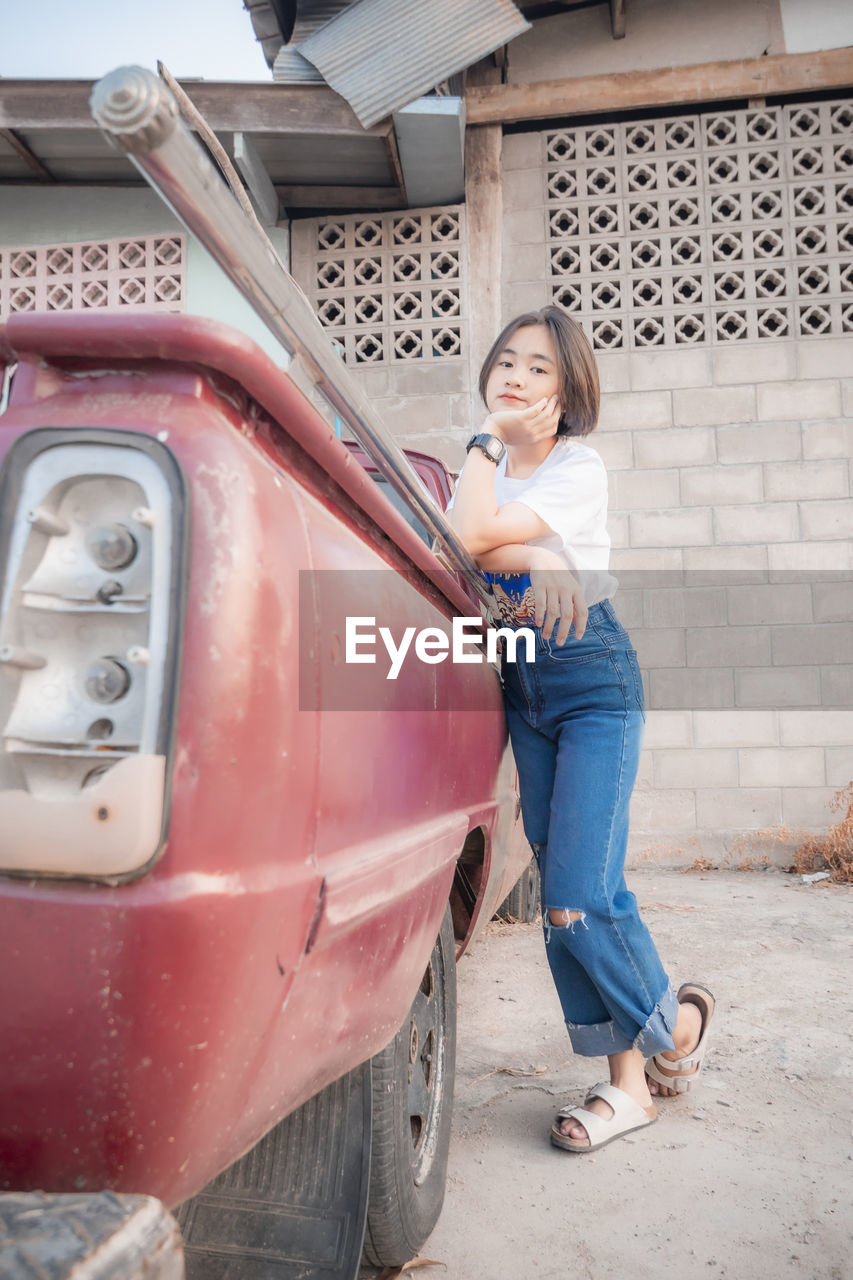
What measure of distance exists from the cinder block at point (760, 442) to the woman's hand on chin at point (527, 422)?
3.64 m

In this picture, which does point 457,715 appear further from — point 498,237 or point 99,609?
point 498,237

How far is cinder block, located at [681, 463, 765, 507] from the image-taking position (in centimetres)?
540

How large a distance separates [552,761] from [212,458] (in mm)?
1426

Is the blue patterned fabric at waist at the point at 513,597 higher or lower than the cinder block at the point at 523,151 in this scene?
lower

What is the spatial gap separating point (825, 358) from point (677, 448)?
1.02 meters

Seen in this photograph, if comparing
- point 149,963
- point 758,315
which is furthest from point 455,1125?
point 758,315

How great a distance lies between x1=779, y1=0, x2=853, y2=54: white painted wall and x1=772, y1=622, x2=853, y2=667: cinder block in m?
3.48

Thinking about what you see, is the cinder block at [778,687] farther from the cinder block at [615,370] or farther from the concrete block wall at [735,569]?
the cinder block at [615,370]

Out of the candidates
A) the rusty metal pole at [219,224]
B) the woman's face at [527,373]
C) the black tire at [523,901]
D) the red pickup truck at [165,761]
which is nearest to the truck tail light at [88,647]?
the red pickup truck at [165,761]

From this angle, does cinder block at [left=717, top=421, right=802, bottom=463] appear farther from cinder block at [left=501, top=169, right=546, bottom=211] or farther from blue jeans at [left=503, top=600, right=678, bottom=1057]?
blue jeans at [left=503, top=600, right=678, bottom=1057]

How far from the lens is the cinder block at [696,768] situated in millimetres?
5309

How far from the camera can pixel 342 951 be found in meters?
0.97

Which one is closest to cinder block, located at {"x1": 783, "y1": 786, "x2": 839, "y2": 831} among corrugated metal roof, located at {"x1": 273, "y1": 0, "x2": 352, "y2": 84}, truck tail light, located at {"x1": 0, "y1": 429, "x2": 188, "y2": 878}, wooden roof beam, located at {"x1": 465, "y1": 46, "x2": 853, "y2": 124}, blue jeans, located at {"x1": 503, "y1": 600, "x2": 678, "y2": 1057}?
blue jeans, located at {"x1": 503, "y1": 600, "x2": 678, "y2": 1057}

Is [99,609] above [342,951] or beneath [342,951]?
above
